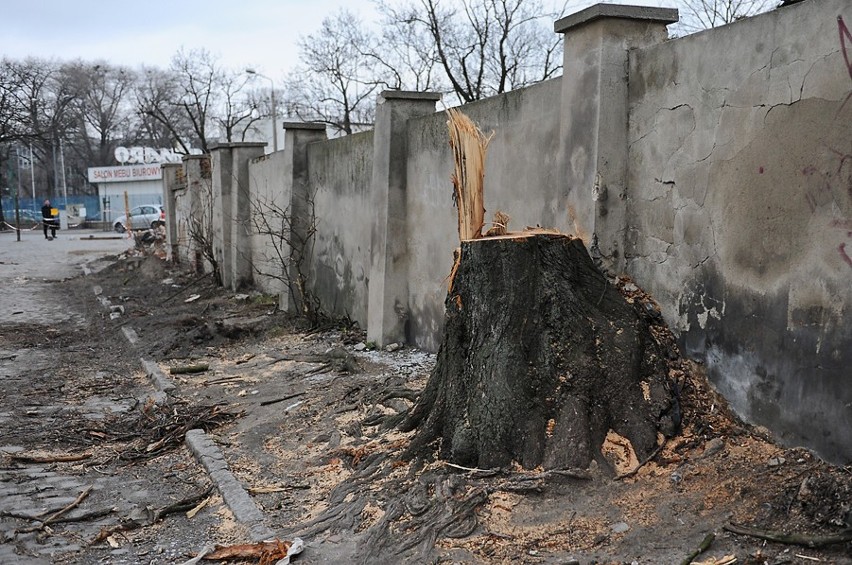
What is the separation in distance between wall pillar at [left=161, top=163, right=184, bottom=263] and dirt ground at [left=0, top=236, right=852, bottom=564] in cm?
1219

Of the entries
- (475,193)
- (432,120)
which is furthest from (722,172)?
(432,120)

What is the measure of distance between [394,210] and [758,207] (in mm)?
5098

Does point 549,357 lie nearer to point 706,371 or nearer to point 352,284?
point 706,371

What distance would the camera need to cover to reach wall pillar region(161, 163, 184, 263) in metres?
21.6

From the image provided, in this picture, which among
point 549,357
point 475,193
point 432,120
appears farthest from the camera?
point 432,120

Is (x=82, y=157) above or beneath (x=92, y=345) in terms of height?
above

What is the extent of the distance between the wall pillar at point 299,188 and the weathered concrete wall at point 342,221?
0.19m

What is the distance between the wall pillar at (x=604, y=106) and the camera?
5.43 m

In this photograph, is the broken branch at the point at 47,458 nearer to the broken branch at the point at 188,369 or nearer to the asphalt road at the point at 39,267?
the broken branch at the point at 188,369

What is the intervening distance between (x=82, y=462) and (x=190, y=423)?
35.5 inches

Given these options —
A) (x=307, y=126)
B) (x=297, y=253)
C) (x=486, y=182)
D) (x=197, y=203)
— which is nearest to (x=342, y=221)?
(x=297, y=253)

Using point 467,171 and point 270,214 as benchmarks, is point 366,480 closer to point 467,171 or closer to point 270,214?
point 467,171

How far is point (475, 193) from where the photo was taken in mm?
5316

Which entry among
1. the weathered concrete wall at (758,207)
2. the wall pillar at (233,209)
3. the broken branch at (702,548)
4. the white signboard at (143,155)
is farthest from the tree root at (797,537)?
the white signboard at (143,155)
